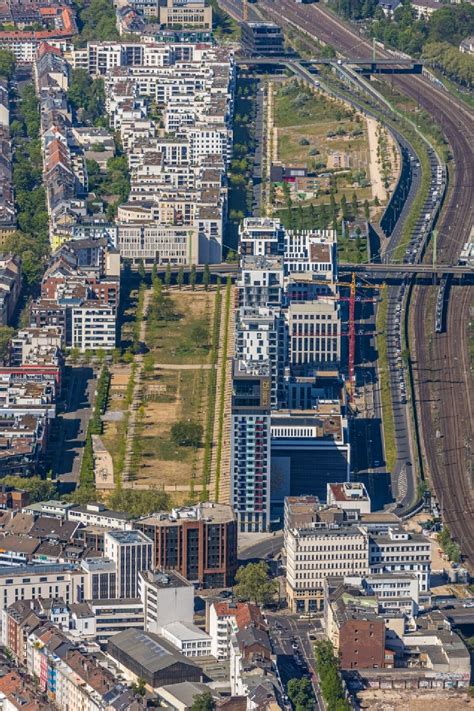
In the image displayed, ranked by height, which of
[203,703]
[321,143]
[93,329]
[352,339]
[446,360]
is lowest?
[321,143]

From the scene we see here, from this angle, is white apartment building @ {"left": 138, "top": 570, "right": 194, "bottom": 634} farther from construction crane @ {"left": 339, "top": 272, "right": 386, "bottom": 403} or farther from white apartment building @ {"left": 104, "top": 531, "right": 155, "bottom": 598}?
construction crane @ {"left": 339, "top": 272, "right": 386, "bottom": 403}

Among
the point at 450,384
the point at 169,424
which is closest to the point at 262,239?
the point at 450,384

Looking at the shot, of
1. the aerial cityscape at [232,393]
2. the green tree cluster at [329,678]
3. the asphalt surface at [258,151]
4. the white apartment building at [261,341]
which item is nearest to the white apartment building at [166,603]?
the aerial cityscape at [232,393]

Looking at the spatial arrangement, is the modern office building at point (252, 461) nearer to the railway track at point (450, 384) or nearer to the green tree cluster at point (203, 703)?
the railway track at point (450, 384)

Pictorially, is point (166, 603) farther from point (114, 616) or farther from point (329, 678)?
point (329, 678)

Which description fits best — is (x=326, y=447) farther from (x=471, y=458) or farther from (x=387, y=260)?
(x=387, y=260)

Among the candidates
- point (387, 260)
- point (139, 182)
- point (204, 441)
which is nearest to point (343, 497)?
point (204, 441)
